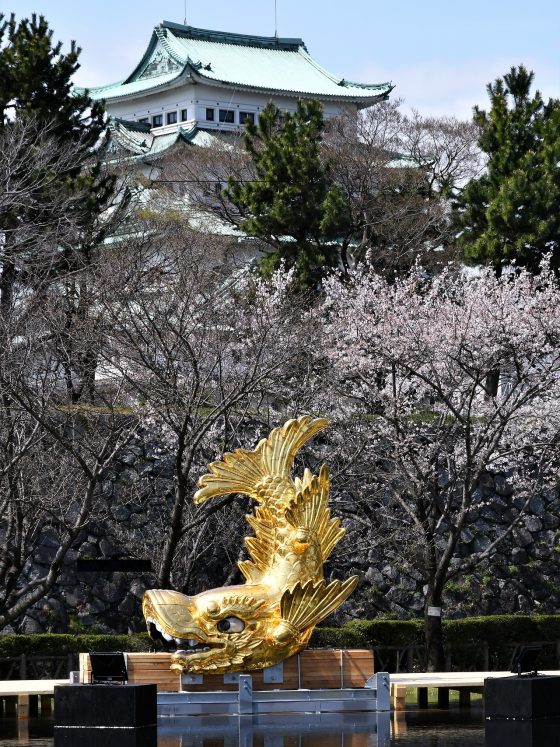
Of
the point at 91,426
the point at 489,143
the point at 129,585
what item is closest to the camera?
the point at 91,426

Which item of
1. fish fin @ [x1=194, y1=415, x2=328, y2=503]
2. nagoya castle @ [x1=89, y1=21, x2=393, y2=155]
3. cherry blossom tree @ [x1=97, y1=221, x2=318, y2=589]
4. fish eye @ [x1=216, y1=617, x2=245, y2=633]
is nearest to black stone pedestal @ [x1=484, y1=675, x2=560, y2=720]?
fish eye @ [x1=216, y1=617, x2=245, y2=633]

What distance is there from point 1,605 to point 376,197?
46.5 ft

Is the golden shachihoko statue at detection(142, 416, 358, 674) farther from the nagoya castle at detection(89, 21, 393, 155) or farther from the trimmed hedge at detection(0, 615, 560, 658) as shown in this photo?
the nagoya castle at detection(89, 21, 393, 155)

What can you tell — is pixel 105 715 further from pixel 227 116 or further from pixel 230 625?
pixel 227 116

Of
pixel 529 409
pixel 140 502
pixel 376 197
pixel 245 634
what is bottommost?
pixel 245 634

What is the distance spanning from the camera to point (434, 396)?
81.8 ft

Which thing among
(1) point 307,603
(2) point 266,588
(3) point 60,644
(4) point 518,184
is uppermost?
(4) point 518,184

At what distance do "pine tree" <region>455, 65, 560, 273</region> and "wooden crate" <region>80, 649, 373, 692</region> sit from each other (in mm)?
13935

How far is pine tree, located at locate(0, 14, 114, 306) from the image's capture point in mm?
24500

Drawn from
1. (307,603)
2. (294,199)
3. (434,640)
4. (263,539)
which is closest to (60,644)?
(434,640)

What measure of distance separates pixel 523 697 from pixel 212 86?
104 ft

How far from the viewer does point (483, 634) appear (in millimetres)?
23234

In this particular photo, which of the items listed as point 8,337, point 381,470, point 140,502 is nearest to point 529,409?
point 381,470

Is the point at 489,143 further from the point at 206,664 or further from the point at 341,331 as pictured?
the point at 206,664
